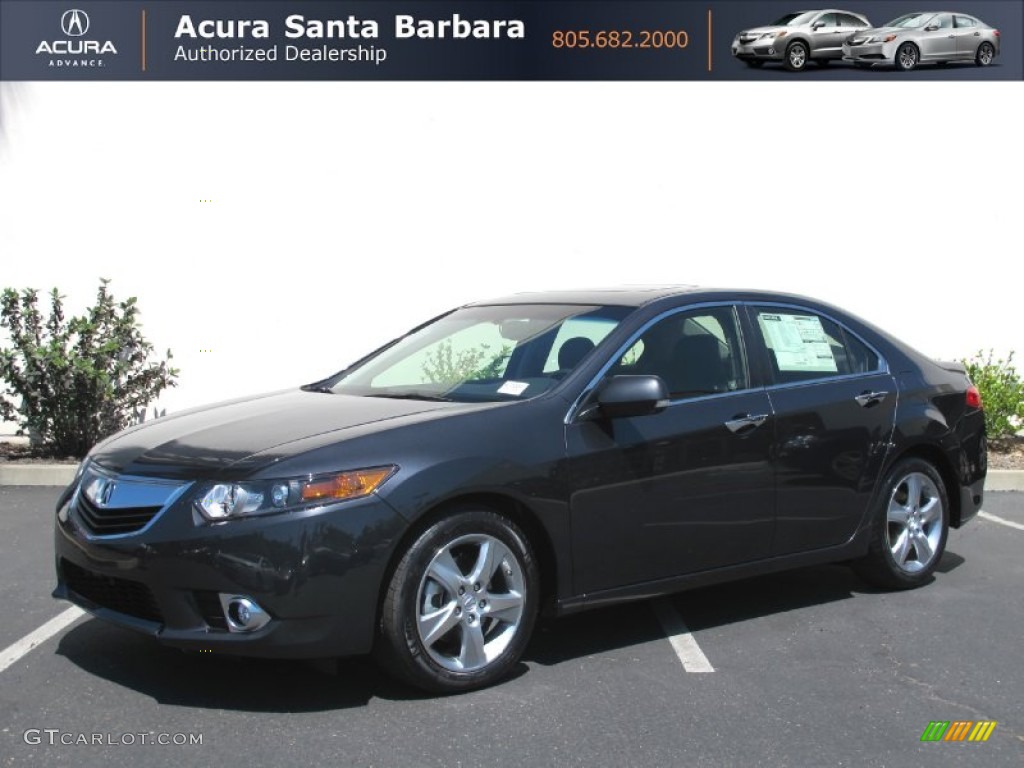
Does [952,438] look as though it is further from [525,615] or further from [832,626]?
[525,615]

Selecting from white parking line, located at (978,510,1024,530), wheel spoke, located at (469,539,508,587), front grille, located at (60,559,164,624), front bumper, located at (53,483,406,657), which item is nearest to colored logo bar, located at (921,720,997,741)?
wheel spoke, located at (469,539,508,587)

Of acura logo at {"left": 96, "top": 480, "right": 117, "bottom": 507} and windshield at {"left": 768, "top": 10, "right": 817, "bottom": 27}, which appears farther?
windshield at {"left": 768, "top": 10, "right": 817, "bottom": 27}

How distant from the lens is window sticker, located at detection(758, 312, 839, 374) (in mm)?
6031

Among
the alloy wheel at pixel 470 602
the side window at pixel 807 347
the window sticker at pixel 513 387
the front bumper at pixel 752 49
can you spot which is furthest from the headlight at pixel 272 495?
the front bumper at pixel 752 49

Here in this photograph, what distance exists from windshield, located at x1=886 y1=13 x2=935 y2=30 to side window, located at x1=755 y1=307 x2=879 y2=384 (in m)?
6.22

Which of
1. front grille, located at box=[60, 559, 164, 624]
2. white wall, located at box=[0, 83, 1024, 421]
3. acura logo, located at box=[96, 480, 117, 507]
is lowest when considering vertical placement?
front grille, located at box=[60, 559, 164, 624]

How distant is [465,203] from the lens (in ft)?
36.8

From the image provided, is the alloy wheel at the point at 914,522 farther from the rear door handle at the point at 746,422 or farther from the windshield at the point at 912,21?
the windshield at the point at 912,21

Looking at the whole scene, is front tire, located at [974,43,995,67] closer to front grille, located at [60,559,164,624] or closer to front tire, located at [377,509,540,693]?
front tire, located at [377,509,540,693]

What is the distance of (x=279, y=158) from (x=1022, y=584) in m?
7.32

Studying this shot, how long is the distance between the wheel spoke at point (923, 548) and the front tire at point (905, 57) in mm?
6446

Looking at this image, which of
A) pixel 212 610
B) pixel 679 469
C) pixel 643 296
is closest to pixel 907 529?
pixel 679 469

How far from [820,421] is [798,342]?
47 cm

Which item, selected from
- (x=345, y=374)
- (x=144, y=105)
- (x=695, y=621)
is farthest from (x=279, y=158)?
(x=695, y=621)
